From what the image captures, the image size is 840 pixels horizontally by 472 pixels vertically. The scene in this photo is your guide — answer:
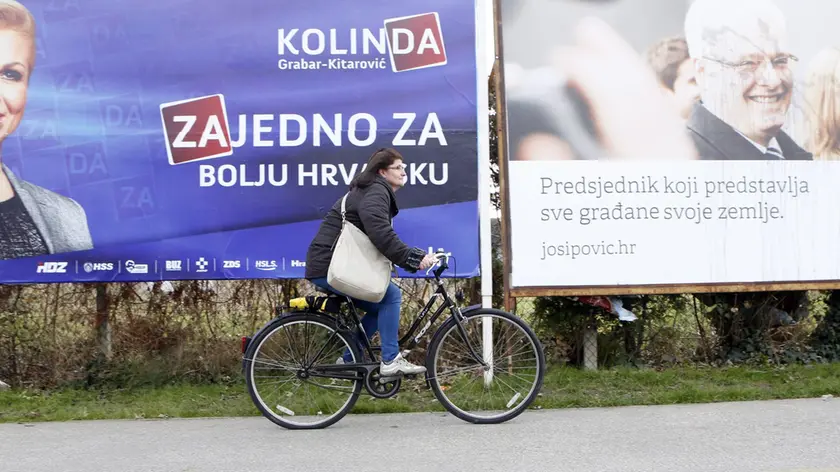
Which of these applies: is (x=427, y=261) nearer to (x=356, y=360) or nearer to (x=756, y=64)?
(x=356, y=360)

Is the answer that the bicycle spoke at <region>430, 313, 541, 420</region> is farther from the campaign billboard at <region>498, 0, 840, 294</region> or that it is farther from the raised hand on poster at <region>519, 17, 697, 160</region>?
the raised hand on poster at <region>519, 17, 697, 160</region>

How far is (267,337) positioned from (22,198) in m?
2.60

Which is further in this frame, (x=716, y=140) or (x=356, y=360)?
(x=716, y=140)

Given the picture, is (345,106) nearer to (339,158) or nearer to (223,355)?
(339,158)

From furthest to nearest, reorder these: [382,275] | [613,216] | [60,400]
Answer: [613,216] < [60,400] < [382,275]

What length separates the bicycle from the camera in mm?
5809

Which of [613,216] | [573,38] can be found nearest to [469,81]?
[573,38]

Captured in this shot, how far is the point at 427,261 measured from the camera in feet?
18.4

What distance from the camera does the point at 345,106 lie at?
700 centimetres

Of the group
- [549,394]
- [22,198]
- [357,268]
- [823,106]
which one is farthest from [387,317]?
[823,106]

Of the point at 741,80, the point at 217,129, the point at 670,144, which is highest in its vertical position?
the point at 741,80

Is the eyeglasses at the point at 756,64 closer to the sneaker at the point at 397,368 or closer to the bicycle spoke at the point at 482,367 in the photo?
the bicycle spoke at the point at 482,367

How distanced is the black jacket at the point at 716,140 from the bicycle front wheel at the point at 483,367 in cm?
257

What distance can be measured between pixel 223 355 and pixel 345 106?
2.33 meters
